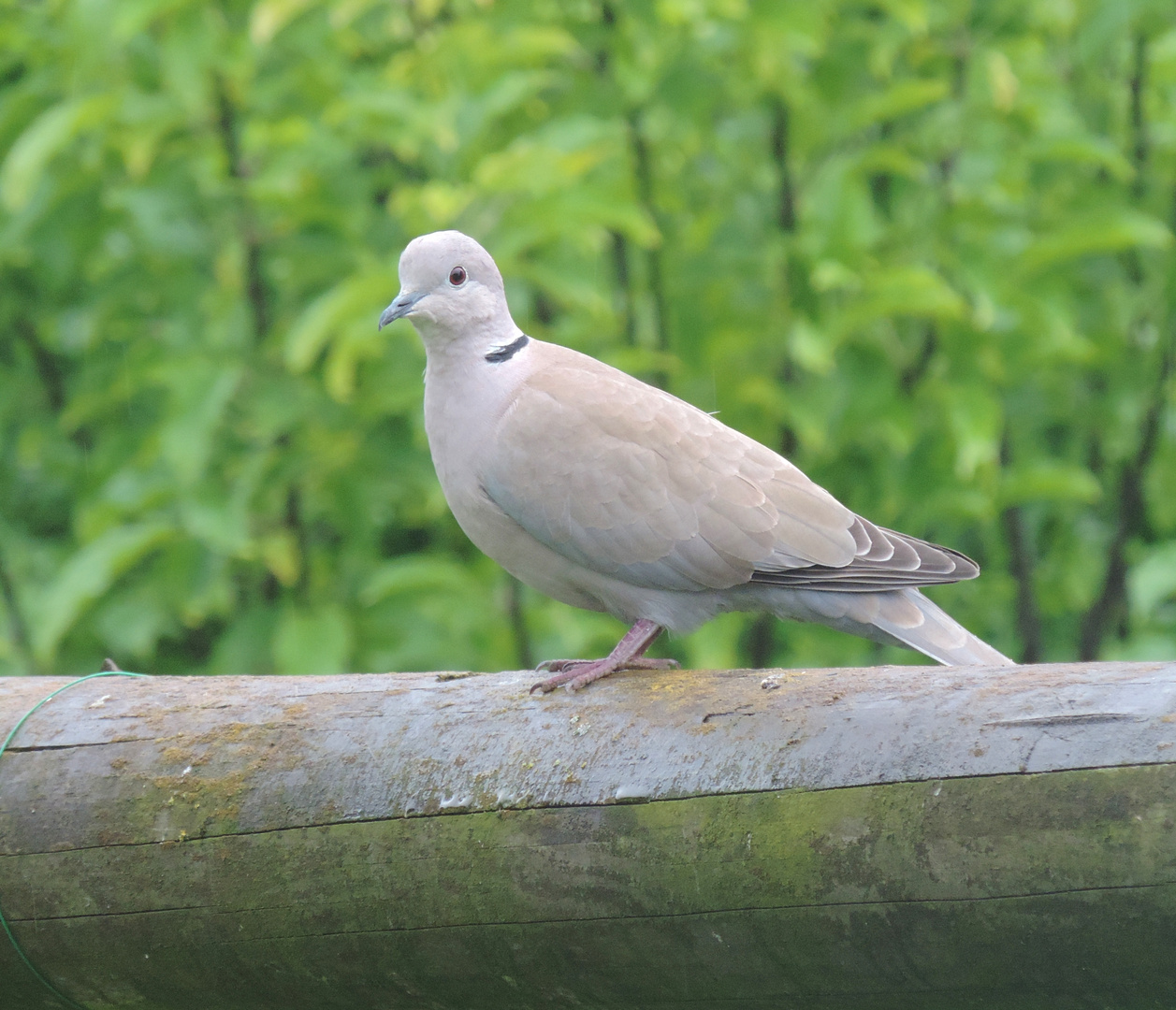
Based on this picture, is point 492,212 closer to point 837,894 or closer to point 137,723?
point 137,723

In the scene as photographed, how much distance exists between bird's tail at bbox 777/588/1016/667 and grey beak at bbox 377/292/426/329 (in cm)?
96

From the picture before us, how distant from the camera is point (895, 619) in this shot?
2607 mm

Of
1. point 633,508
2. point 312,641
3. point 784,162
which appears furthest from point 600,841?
point 784,162

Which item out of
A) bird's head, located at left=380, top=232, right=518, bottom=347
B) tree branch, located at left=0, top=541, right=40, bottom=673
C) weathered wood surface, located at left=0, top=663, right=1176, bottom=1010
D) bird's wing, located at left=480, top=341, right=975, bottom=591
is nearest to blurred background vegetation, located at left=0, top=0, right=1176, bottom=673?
tree branch, located at left=0, top=541, right=40, bottom=673

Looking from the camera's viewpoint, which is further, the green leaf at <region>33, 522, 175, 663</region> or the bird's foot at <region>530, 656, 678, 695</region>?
the green leaf at <region>33, 522, 175, 663</region>

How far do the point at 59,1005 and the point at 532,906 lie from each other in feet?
2.96

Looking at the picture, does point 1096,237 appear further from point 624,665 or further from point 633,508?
point 624,665

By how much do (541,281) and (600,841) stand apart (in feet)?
7.27

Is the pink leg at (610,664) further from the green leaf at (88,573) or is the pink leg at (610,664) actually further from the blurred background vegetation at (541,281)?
the green leaf at (88,573)

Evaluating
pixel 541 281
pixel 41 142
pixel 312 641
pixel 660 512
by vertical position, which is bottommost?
pixel 312 641

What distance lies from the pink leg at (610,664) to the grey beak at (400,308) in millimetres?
749

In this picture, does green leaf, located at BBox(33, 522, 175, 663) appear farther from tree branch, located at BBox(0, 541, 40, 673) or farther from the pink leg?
the pink leg

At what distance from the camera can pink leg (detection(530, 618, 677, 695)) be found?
2.24 metres

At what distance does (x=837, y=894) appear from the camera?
165cm
